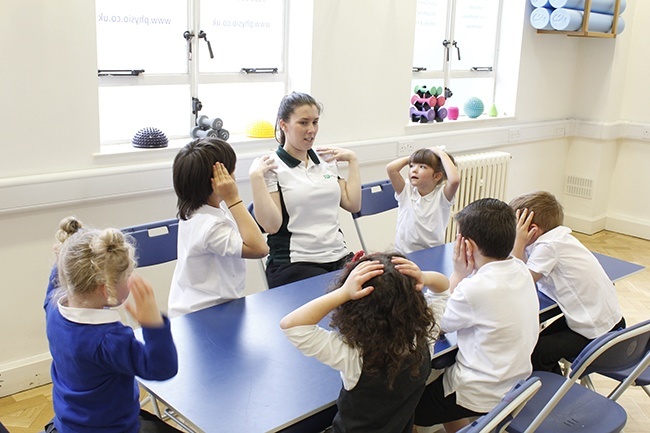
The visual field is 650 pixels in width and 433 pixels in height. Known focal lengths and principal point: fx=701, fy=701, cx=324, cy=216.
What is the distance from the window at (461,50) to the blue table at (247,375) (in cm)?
317

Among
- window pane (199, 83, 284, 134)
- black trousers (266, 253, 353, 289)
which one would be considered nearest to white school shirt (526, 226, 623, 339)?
black trousers (266, 253, 353, 289)

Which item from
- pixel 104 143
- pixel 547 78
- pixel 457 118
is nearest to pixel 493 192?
pixel 457 118

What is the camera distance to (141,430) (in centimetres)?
187

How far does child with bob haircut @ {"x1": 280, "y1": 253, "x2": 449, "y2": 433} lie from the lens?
172 cm

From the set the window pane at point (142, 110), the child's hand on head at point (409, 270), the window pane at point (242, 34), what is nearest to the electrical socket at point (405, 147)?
the window pane at point (242, 34)

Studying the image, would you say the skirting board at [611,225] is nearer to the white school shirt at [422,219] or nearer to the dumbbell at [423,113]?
the dumbbell at [423,113]

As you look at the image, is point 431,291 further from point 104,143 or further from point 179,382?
point 104,143

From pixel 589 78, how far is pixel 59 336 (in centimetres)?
540

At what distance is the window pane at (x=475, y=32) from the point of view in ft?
17.3

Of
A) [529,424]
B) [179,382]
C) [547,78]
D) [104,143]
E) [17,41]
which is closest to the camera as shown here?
[179,382]

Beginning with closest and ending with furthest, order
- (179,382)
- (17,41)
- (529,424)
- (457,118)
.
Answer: (179,382)
(529,424)
(17,41)
(457,118)

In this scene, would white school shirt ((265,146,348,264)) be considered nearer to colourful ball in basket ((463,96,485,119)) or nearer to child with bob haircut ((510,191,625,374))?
child with bob haircut ((510,191,625,374))

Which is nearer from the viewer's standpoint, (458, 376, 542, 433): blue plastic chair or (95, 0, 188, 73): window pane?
(458, 376, 542, 433): blue plastic chair

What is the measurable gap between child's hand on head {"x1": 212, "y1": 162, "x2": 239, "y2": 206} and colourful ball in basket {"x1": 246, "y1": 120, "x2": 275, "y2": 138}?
1.50 m
